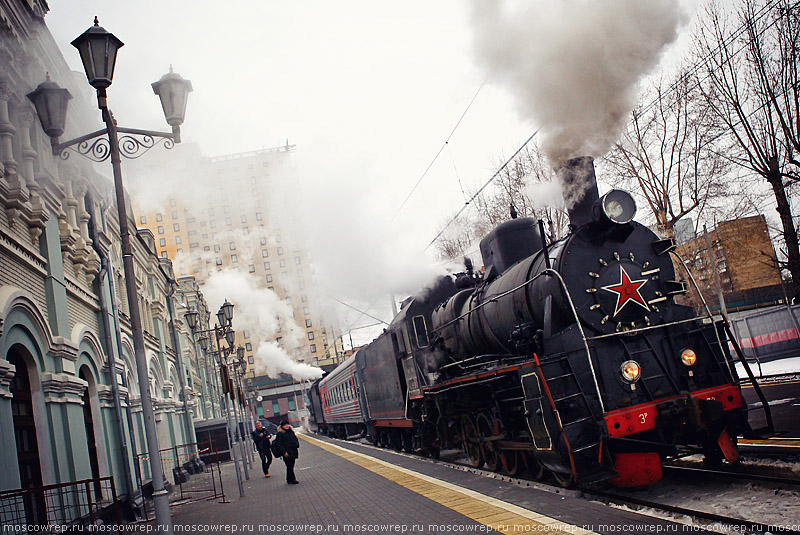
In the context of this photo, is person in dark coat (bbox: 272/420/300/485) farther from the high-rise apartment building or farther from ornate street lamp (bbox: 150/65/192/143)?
the high-rise apartment building

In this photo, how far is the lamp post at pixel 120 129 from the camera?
591 cm

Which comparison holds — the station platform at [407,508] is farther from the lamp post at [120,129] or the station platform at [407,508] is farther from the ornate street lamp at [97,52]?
the ornate street lamp at [97,52]

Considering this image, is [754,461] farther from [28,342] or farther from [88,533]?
[28,342]

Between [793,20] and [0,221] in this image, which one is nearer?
[0,221]

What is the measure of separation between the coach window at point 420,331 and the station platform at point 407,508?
2.39 meters

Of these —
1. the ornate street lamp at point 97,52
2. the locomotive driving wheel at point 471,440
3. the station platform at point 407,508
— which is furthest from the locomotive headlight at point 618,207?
the ornate street lamp at point 97,52

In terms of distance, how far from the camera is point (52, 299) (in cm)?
916

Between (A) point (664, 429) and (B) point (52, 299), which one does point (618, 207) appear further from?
(B) point (52, 299)

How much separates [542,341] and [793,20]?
11.0m

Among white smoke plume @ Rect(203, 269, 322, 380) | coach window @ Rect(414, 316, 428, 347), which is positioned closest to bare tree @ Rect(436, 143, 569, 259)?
coach window @ Rect(414, 316, 428, 347)

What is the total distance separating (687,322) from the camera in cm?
787

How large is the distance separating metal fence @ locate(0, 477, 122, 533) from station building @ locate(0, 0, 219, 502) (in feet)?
0.86

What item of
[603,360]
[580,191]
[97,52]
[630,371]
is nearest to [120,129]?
[97,52]

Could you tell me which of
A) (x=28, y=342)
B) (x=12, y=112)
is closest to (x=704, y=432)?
(x=28, y=342)
